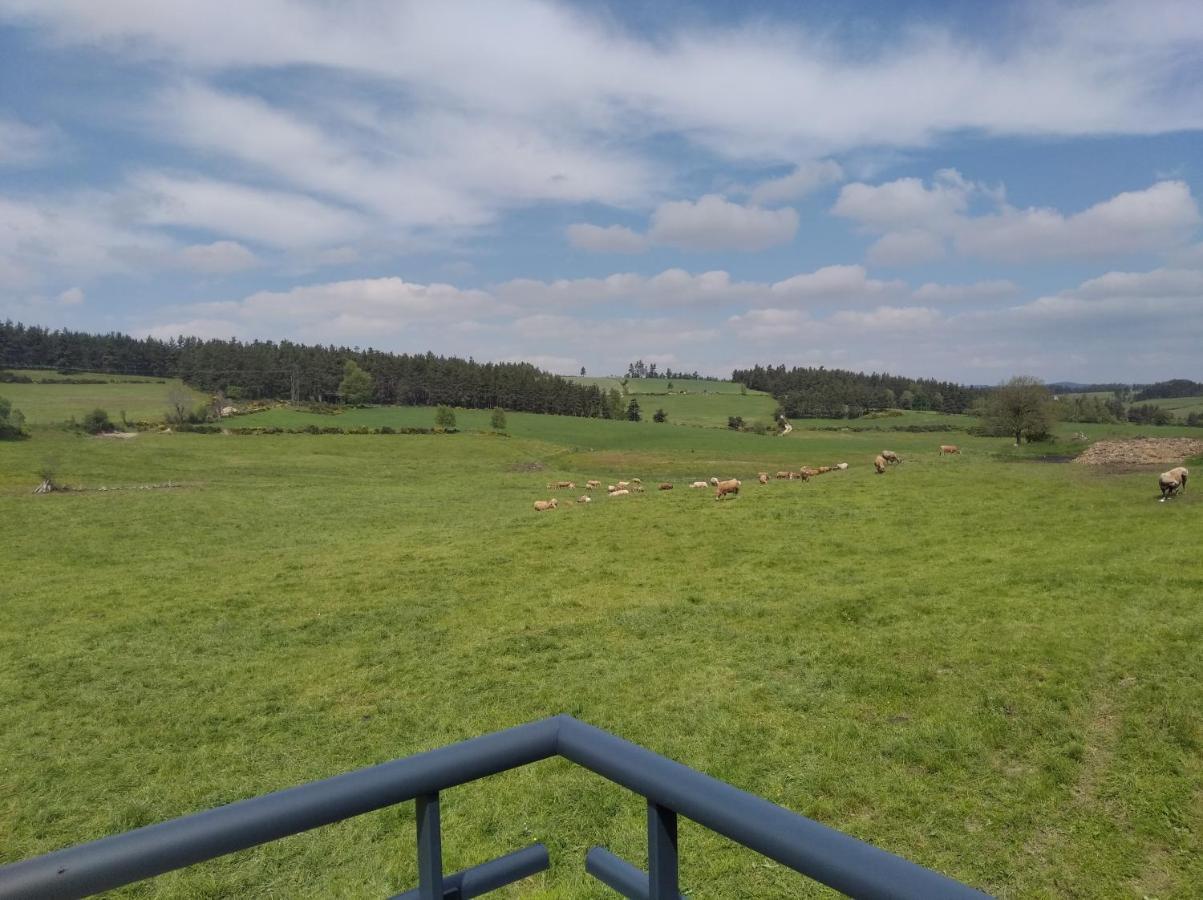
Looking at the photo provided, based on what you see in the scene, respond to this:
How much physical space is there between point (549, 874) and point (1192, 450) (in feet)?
114

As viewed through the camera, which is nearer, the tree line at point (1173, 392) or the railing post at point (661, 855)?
the railing post at point (661, 855)

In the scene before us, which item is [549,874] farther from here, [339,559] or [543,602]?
[339,559]

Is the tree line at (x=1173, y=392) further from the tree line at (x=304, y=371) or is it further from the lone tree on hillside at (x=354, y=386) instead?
the lone tree on hillside at (x=354, y=386)

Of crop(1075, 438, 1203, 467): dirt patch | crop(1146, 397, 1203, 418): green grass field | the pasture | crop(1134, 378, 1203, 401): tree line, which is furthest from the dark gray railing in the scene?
crop(1134, 378, 1203, 401): tree line

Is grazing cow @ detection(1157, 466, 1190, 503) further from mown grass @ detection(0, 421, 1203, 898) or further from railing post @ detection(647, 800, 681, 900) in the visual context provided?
railing post @ detection(647, 800, 681, 900)

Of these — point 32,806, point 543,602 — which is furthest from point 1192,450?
point 32,806

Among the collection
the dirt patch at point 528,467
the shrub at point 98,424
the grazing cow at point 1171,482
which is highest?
the grazing cow at point 1171,482

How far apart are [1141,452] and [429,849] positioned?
3756 cm

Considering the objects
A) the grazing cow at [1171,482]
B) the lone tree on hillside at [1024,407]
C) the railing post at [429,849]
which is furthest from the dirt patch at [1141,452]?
the railing post at [429,849]

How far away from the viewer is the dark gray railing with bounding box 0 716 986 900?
1.67 meters

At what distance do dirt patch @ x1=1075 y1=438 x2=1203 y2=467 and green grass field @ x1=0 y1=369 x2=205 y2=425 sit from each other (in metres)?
99.8

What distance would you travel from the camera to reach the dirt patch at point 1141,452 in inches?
1145

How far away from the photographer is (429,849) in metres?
2.36

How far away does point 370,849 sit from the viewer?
25.5ft
